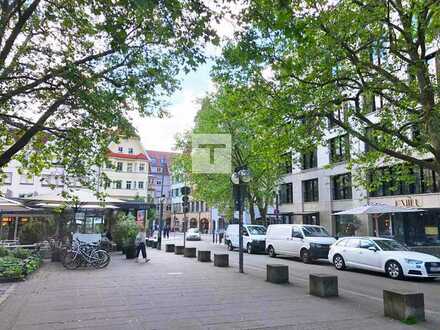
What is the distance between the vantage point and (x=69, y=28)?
10.3 m

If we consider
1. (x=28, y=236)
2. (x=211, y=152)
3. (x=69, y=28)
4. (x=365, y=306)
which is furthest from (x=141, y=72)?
(x=211, y=152)

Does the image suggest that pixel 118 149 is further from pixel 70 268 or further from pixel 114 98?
pixel 114 98

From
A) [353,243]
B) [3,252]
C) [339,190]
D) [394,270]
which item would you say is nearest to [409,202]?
[339,190]

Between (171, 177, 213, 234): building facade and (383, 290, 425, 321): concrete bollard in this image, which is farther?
(171, 177, 213, 234): building facade

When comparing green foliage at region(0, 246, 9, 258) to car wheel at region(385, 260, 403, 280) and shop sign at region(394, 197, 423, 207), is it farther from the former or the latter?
shop sign at region(394, 197, 423, 207)

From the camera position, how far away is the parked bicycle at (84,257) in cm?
1482

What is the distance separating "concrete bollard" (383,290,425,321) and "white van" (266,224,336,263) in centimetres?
1188

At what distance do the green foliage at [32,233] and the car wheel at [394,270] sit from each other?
16.8m

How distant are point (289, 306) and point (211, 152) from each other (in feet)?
81.7

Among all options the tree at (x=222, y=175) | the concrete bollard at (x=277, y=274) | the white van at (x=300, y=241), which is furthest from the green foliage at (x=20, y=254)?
the tree at (x=222, y=175)

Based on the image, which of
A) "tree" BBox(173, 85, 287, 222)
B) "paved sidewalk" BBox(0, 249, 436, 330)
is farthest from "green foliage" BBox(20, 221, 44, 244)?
"tree" BBox(173, 85, 287, 222)

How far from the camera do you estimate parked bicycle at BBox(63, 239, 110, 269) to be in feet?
48.6

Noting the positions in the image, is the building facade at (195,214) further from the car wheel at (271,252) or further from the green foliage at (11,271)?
the green foliage at (11,271)

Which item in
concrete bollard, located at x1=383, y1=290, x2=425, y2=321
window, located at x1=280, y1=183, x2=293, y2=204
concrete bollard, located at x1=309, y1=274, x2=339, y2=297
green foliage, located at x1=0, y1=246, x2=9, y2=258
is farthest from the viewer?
window, located at x1=280, y1=183, x2=293, y2=204
